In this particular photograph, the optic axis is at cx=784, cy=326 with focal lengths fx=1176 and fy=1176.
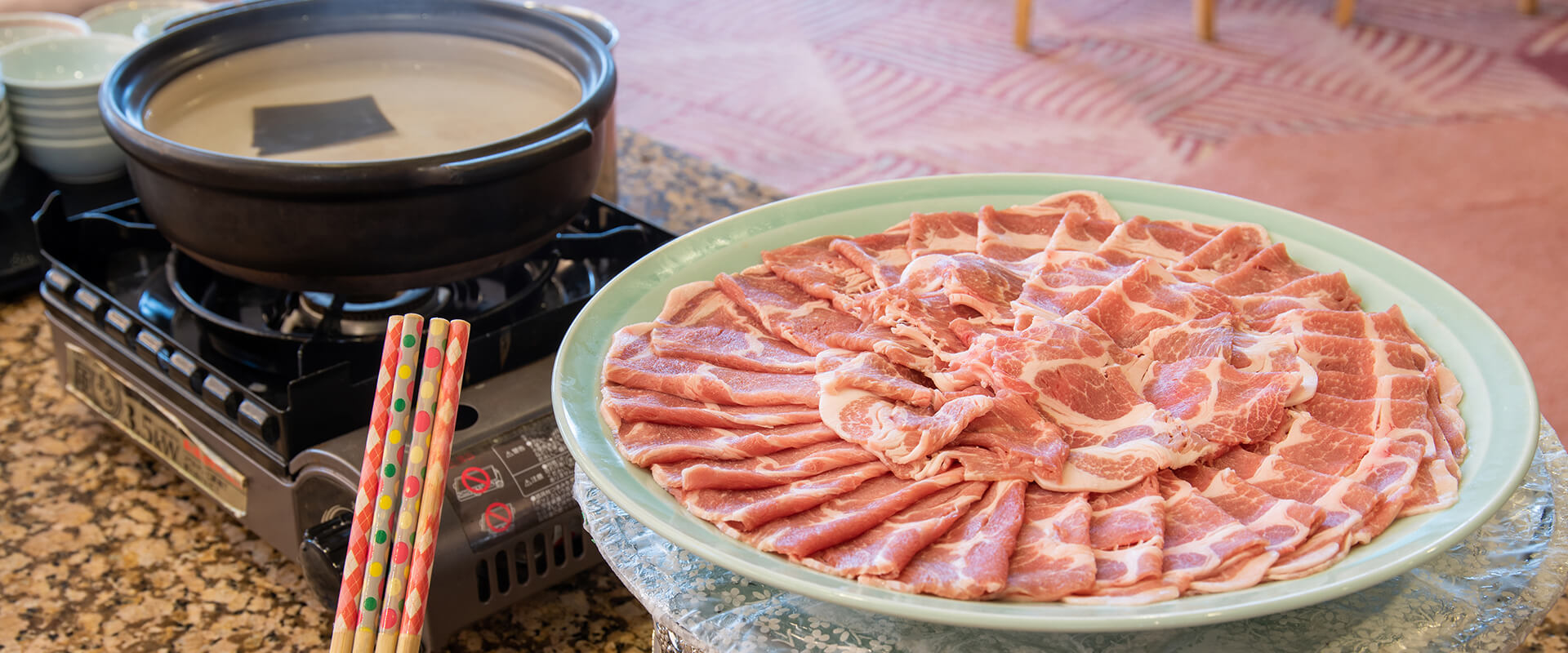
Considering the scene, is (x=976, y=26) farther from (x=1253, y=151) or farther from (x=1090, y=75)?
(x=1253, y=151)

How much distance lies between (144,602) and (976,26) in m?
3.92

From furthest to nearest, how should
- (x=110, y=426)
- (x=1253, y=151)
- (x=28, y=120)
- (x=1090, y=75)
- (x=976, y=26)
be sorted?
(x=976, y=26)
(x=1090, y=75)
(x=1253, y=151)
(x=28, y=120)
(x=110, y=426)

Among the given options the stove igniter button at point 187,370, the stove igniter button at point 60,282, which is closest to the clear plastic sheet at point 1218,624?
the stove igniter button at point 187,370

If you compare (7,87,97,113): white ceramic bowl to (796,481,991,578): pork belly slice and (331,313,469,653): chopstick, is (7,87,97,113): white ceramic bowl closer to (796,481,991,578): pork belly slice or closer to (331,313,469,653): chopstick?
(331,313,469,653): chopstick

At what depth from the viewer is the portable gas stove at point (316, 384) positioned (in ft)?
4.23

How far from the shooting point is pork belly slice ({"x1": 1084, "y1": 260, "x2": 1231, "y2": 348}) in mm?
1227

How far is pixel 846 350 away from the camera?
1195 mm

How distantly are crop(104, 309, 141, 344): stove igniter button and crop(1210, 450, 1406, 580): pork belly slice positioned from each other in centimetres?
127

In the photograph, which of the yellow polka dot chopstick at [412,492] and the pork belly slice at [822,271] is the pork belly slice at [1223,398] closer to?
the pork belly slice at [822,271]

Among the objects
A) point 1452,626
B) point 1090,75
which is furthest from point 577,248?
point 1090,75

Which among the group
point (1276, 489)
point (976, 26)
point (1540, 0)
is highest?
point (1276, 489)

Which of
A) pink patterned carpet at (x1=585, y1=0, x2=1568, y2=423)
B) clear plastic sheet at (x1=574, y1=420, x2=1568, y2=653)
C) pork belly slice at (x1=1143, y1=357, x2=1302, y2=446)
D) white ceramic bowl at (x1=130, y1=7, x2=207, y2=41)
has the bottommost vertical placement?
pink patterned carpet at (x1=585, y1=0, x2=1568, y2=423)

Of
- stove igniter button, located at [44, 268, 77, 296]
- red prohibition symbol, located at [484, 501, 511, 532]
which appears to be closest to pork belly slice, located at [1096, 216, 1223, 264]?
red prohibition symbol, located at [484, 501, 511, 532]

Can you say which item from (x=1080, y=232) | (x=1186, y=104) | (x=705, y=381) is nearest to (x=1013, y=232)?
(x=1080, y=232)
